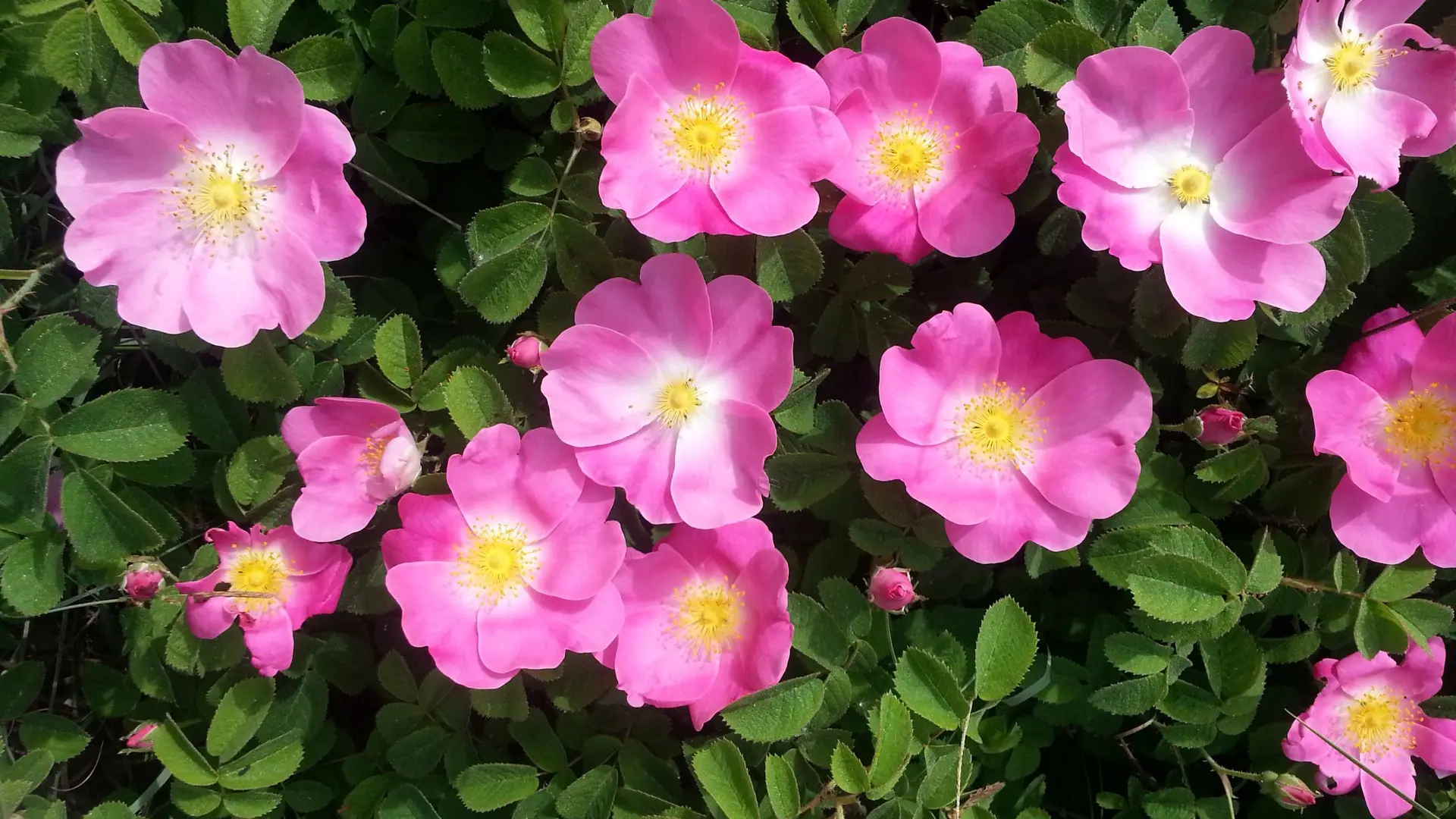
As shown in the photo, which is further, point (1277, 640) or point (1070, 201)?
point (1277, 640)

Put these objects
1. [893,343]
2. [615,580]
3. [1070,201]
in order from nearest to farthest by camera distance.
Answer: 1. [1070,201]
2. [615,580]
3. [893,343]

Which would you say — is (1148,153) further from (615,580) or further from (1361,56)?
(615,580)

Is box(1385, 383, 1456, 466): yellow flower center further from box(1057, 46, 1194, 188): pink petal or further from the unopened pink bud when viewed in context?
the unopened pink bud

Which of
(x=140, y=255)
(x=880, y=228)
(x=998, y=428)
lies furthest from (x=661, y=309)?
(x=140, y=255)

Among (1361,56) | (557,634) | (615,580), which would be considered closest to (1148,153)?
(1361,56)

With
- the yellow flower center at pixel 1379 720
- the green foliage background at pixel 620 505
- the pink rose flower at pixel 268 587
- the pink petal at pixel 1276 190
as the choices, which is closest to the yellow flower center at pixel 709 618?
the green foliage background at pixel 620 505

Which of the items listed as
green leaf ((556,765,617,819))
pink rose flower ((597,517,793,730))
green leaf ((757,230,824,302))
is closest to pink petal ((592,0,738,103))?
green leaf ((757,230,824,302))
